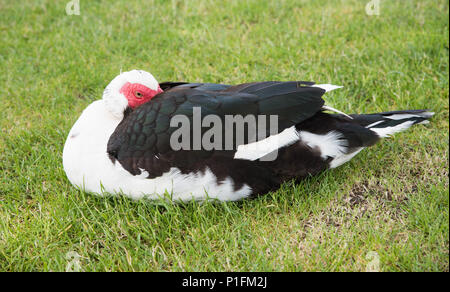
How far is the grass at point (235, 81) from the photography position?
2340 mm

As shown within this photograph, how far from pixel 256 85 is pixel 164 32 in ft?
7.28

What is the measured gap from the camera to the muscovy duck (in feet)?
7.82

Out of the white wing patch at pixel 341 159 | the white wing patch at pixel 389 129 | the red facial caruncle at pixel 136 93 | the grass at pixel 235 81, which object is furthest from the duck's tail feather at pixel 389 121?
the red facial caruncle at pixel 136 93

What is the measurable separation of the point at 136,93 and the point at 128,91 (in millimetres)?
48

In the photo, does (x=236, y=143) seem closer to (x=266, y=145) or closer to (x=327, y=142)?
(x=266, y=145)

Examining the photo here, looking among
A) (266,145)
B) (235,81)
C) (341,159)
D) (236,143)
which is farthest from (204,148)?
(235,81)

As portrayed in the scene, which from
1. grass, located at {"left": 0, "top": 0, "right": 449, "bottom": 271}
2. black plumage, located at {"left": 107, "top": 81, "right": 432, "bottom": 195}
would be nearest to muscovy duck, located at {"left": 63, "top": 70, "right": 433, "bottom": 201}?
black plumage, located at {"left": 107, "top": 81, "right": 432, "bottom": 195}

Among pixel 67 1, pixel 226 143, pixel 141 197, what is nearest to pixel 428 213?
pixel 226 143

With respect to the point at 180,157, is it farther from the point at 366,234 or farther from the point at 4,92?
the point at 4,92

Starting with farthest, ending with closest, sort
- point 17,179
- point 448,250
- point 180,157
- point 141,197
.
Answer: point 17,179, point 141,197, point 180,157, point 448,250

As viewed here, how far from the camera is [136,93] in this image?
2643 millimetres

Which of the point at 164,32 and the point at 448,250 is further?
the point at 164,32

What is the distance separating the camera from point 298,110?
8.16 ft

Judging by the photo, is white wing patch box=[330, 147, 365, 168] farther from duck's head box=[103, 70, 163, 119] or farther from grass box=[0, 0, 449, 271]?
duck's head box=[103, 70, 163, 119]
